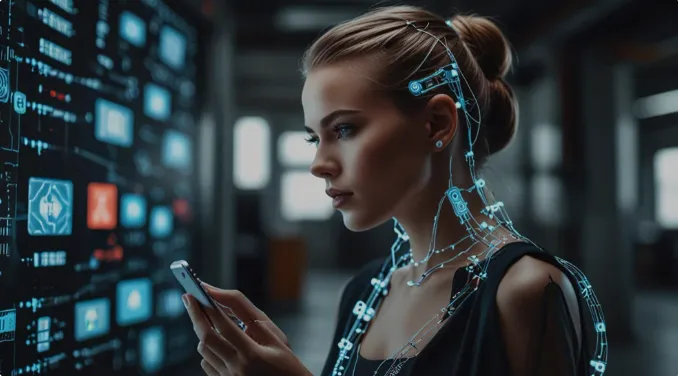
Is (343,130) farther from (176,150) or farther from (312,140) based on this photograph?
(176,150)

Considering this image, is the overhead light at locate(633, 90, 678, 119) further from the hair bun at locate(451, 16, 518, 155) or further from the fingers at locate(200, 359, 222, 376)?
the fingers at locate(200, 359, 222, 376)

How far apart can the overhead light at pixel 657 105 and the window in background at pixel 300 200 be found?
5.69m

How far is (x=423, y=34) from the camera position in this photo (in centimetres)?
107

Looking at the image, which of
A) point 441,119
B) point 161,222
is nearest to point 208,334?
point 441,119

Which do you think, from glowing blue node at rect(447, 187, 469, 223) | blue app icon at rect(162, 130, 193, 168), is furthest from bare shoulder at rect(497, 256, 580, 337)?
blue app icon at rect(162, 130, 193, 168)

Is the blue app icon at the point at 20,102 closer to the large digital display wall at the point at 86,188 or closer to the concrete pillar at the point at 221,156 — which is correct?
the large digital display wall at the point at 86,188

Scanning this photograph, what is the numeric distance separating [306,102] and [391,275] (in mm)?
449

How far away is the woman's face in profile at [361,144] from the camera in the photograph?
0.99m

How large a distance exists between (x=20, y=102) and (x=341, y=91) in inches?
19.0

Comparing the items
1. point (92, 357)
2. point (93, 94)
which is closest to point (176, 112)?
point (93, 94)

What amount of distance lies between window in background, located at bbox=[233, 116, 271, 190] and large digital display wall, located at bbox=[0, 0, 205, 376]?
9.45 meters

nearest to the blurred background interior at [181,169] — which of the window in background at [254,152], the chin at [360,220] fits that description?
the chin at [360,220]

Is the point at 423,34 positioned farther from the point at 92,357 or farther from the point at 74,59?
the point at 92,357

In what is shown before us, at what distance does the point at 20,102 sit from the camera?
3.01ft
